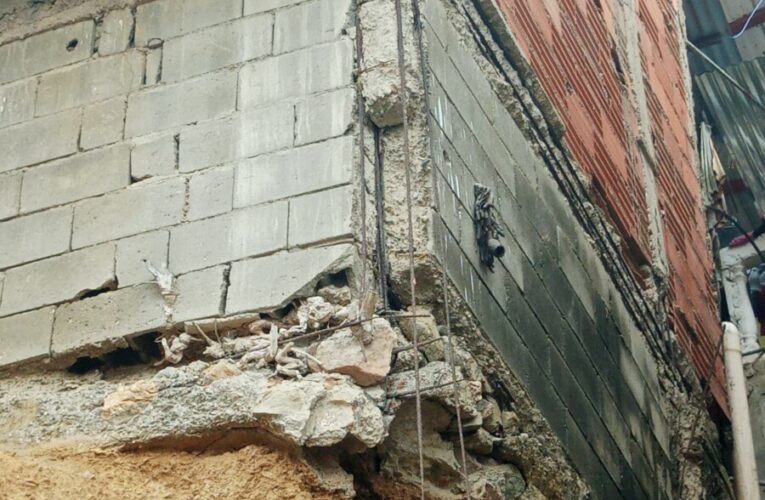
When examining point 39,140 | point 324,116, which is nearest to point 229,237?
point 324,116

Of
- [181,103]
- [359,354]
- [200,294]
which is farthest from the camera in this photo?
[181,103]

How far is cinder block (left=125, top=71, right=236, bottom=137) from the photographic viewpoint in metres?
6.36

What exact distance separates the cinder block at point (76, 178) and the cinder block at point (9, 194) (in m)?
0.03

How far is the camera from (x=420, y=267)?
5.77 m

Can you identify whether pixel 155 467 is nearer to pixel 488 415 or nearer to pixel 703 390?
pixel 488 415

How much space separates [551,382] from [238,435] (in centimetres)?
188

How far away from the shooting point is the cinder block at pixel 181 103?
6.36 metres

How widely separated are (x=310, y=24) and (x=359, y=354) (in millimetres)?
1544

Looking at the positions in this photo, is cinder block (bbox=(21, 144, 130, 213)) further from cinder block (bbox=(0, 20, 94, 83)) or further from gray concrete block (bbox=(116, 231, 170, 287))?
cinder block (bbox=(0, 20, 94, 83))

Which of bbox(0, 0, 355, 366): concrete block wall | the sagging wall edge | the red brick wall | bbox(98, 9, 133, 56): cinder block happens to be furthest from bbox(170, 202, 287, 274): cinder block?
the red brick wall

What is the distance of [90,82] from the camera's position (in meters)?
6.76

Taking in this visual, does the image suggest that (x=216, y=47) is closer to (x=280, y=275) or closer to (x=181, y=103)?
(x=181, y=103)

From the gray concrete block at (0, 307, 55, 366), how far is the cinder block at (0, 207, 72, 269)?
0.89 feet

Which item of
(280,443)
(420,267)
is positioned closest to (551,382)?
(420,267)
